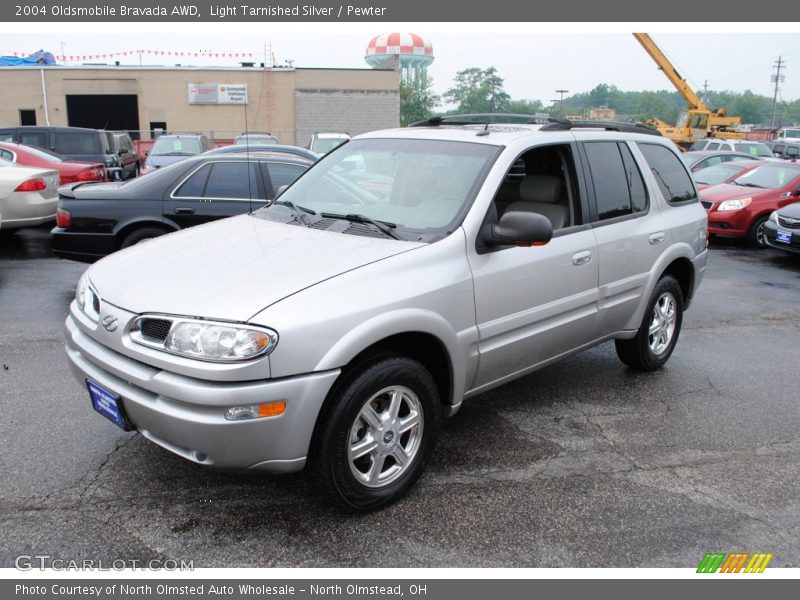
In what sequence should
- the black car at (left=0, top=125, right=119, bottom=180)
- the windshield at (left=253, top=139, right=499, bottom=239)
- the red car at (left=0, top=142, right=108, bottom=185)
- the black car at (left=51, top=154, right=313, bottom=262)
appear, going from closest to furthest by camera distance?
the windshield at (left=253, top=139, right=499, bottom=239) → the black car at (left=51, top=154, right=313, bottom=262) → the red car at (left=0, top=142, right=108, bottom=185) → the black car at (left=0, top=125, right=119, bottom=180)

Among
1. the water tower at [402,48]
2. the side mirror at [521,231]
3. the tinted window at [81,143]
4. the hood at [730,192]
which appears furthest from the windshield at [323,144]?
the water tower at [402,48]

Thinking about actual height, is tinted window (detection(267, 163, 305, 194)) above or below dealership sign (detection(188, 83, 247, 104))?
below

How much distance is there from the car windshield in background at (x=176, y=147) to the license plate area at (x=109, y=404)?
15.6 metres

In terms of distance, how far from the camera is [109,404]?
3.20m

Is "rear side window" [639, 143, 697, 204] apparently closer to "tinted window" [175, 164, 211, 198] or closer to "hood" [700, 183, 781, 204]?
"tinted window" [175, 164, 211, 198]

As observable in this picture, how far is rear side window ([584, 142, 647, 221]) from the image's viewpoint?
4613mm

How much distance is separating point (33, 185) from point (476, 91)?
257 ft

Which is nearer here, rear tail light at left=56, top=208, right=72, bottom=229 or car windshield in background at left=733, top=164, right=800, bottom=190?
rear tail light at left=56, top=208, right=72, bottom=229

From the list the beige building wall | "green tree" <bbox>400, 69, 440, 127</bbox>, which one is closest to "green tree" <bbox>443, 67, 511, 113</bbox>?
"green tree" <bbox>400, 69, 440, 127</bbox>

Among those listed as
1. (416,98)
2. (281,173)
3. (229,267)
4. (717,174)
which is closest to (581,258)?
(229,267)

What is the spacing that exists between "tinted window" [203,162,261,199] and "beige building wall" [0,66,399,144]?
101 feet

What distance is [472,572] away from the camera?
2.92 m

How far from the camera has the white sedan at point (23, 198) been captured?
945cm

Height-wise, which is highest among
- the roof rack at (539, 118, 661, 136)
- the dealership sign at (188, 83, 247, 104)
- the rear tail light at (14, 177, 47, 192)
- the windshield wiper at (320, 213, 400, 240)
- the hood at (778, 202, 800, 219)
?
the dealership sign at (188, 83, 247, 104)
